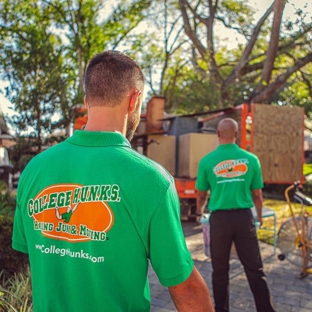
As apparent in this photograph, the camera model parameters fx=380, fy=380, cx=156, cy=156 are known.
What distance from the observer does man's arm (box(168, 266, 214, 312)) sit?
1435mm

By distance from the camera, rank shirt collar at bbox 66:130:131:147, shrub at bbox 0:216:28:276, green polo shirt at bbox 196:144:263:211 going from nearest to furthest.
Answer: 1. shirt collar at bbox 66:130:131:147
2. green polo shirt at bbox 196:144:263:211
3. shrub at bbox 0:216:28:276

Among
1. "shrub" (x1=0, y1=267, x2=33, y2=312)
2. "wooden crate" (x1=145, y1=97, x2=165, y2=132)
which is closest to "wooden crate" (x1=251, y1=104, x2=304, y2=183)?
"wooden crate" (x1=145, y1=97, x2=165, y2=132)

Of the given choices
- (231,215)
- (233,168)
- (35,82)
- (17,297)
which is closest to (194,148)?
(35,82)

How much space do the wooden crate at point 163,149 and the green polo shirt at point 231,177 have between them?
5.87 m

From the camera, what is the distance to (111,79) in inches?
64.1

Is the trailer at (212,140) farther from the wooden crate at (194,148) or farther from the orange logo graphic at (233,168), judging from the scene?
the orange logo graphic at (233,168)

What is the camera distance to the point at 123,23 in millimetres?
21203

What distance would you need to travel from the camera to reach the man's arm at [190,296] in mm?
1435

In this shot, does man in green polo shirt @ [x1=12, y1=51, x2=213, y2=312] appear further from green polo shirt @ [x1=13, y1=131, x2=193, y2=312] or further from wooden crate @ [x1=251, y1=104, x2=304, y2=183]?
wooden crate @ [x1=251, y1=104, x2=304, y2=183]

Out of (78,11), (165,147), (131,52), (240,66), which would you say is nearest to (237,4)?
(240,66)

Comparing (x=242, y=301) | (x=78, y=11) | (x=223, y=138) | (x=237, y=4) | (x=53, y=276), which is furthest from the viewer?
(x=78, y=11)

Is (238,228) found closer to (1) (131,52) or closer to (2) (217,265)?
(2) (217,265)

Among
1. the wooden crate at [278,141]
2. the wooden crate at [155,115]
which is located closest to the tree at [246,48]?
the wooden crate at [278,141]

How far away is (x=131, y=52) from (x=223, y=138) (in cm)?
1920
